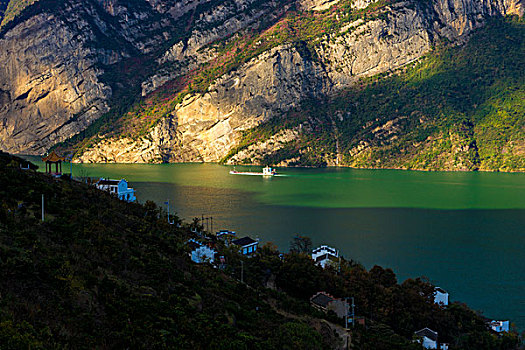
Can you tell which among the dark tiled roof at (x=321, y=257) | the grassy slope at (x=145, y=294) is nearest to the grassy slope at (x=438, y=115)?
the dark tiled roof at (x=321, y=257)

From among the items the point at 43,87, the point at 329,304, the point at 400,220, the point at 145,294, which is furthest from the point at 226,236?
the point at 43,87

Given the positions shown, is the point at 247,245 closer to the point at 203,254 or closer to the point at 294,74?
the point at 203,254

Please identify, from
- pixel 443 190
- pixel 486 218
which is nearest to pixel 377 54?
pixel 443 190

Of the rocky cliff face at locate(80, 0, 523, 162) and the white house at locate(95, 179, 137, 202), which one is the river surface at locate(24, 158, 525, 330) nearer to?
the white house at locate(95, 179, 137, 202)

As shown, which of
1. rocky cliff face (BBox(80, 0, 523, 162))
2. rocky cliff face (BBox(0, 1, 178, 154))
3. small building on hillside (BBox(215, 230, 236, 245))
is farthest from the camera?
rocky cliff face (BBox(0, 1, 178, 154))

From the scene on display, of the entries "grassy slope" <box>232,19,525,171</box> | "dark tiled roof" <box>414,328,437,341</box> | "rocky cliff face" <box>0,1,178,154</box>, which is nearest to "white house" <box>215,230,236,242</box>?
"dark tiled roof" <box>414,328,437,341</box>

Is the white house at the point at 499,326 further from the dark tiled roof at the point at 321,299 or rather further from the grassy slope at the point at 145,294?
the dark tiled roof at the point at 321,299

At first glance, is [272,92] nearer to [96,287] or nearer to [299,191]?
[299,191]
